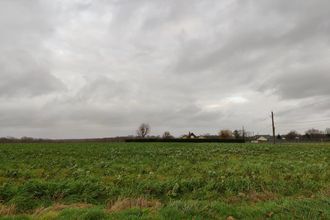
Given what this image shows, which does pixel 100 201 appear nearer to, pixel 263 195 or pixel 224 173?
pixel 263 195

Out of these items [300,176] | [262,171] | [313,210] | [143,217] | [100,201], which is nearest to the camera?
[143,217]

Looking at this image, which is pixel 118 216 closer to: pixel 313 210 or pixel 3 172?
pixel 313 210

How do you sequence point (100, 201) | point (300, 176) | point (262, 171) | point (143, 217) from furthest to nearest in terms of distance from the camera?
point (262, 171), point (300, 176), point (100, 201), point (143, 217)

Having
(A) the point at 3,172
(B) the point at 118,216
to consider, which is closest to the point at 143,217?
(B) the point at 118,216

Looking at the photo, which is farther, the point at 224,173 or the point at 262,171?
the point at 262,171

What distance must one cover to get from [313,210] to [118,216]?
4.52m

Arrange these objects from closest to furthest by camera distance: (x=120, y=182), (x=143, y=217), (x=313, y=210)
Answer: (x=143, y=217), (x=313, y=210), (x=120, y=182)

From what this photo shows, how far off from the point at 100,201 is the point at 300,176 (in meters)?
7.91

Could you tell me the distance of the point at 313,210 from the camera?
797 cm

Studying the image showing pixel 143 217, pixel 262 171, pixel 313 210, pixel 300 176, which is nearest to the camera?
pixel 143 217

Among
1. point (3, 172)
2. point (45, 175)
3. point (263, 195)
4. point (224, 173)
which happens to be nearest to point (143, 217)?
point (263, 195)

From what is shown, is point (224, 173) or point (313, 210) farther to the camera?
point (224, 173)

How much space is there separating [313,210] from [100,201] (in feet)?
18.1

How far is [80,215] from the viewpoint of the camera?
281 inches
